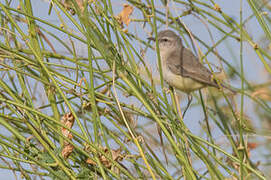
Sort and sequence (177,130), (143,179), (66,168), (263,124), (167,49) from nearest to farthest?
(66,168)
(177,130)
(143,179)
(263,124)
(167,49)

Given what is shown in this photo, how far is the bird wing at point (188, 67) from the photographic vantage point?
331cm

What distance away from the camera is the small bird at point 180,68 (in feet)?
10.7

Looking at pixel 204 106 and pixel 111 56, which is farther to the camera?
pixel 204 106

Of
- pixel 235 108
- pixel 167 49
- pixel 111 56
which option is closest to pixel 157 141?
pixel 235 108

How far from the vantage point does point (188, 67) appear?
11.7ft

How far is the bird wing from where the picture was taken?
331cm

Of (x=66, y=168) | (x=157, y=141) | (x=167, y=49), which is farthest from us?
(x=167, y=49)

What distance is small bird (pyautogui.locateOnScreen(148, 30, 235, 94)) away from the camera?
3258 mm

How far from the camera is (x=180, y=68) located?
3.49 m

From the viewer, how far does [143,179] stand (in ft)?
6.77

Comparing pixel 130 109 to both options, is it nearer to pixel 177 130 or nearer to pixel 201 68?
pixel 177 130

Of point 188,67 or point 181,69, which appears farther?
point 188,67

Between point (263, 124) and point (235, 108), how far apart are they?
0.23 meters

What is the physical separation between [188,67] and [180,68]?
113mm
